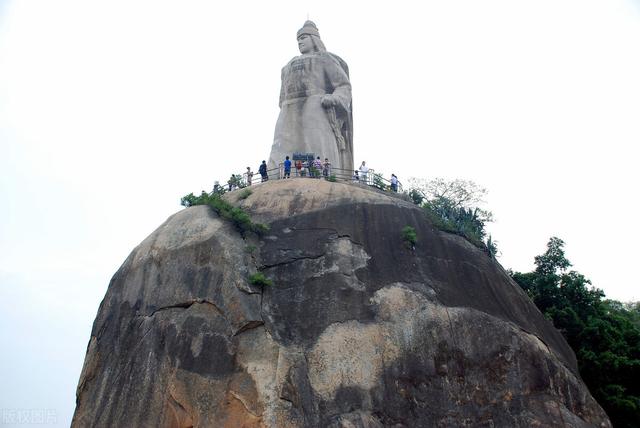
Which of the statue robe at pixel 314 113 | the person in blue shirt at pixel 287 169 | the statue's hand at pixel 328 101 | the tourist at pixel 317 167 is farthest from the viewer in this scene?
the statue's hand at pixel 328 101

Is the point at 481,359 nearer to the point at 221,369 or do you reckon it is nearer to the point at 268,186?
the point at 221,369

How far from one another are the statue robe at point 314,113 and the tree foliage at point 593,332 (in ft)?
25.9

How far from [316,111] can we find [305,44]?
3345mm

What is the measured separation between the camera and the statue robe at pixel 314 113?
834 inches

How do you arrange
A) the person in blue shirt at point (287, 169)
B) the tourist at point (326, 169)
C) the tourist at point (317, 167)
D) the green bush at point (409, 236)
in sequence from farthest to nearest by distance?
1. the person in blue shirt at point (287, 169)
2. the tourist at point (326, 169)
3. the tourist at point (317, 167)
4. the green bush at point (409, 236)

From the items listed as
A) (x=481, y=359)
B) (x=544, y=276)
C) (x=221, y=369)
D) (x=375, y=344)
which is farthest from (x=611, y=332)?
(x=221, y=369)

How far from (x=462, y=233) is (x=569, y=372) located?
462cm

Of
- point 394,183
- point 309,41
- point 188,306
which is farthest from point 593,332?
point 309,41

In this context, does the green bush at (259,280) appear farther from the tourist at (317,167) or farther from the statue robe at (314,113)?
the statue robe at (314,113)

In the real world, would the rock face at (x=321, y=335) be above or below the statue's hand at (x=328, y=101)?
below

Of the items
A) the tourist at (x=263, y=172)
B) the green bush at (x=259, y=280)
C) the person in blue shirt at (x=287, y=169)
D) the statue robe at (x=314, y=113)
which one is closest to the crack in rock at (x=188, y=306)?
the green bush at (x=259, y=280)

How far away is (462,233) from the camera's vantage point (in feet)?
58.8

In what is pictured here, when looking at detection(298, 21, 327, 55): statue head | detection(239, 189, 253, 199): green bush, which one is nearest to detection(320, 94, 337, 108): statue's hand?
detection(298, 21, 327, 55): statue head

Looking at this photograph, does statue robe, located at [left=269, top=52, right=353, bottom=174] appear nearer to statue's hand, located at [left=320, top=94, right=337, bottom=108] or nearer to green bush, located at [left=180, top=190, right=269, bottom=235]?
statue's hand, located at [left=320, top=94, right=337, bottom=108]
